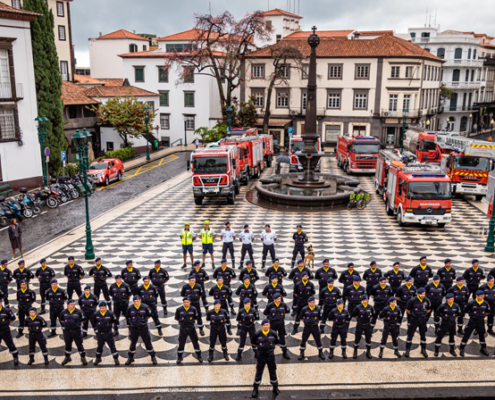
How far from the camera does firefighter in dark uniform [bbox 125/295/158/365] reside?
1151 cm

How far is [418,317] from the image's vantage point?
11844mm

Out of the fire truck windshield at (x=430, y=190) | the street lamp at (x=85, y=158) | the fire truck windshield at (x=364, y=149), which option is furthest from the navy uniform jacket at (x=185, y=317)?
the fire truck windshield at (x=364, y=149)

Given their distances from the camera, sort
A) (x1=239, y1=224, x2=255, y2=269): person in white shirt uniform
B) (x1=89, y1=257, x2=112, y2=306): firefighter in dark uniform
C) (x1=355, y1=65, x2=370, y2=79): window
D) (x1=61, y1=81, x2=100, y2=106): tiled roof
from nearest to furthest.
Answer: (x1=89, y1=257, x2=112, y2=306): firefighter in dark uniform → (x1=239, y1=224, x2=255, y2=269): person in white shirt uniform → (x1=61, y1=81, x2=100, y2=106): tiled roof → (x1=355, y1=65, x2=370, y2=79): window

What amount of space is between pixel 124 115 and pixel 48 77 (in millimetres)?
13239

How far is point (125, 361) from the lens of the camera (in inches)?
462

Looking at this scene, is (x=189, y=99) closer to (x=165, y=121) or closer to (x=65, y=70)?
(x=165, y=121)

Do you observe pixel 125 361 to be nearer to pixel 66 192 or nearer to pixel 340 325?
pixel 340 325

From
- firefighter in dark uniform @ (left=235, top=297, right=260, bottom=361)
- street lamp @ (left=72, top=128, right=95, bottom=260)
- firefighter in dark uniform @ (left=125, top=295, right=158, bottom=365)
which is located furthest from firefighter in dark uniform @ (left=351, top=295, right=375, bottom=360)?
street lamp @ (left=72, top=128, right=95, bottom=260)

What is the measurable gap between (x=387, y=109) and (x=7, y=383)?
1967 inches

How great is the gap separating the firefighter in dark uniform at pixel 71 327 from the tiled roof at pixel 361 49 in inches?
1800

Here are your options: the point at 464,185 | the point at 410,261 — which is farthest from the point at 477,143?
the point at 410,261

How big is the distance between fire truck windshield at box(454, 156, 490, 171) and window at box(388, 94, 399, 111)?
26413 mm

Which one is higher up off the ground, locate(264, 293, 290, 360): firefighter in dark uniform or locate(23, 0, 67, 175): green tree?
locate(23, 0, 67, 175): green tree

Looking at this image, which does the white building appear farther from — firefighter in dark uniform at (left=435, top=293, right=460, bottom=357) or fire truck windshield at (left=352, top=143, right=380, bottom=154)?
firefighter in dark uniform at (left=435, top=293, right=460, bottom=357)
